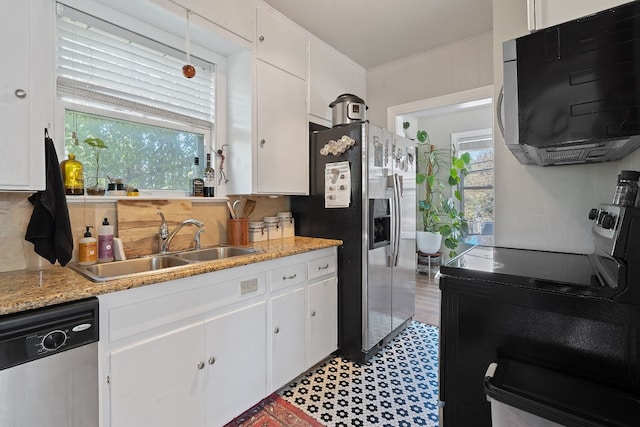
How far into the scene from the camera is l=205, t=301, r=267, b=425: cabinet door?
4.99 ft

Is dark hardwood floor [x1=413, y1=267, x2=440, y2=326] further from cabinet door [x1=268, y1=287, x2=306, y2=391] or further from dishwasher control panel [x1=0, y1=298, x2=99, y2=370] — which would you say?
dishwasher control panel [x1=0, y1=298, x2=99, y2=370]

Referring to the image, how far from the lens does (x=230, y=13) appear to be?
2021mm

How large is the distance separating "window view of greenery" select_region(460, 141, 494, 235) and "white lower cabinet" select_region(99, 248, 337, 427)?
12.4 ft

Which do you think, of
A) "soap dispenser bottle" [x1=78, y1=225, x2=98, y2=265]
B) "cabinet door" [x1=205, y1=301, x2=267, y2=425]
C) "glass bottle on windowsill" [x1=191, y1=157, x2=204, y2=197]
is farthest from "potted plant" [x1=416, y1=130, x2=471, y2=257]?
"soap dispenser bottle" [x1=78, y1=225, x2=98, y2=265]

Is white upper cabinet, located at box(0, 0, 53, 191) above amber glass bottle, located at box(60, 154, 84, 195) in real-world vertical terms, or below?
above

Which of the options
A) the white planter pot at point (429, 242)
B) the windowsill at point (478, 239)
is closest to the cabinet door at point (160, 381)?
the white planter pot at point (429, 242)

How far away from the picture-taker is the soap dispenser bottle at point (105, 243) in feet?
5.30

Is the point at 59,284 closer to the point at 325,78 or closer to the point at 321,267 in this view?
the point at 321,267

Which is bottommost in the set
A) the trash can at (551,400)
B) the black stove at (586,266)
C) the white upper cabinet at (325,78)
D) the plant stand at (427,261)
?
the plant stand at (427,261)

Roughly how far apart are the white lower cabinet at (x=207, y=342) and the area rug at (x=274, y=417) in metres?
0.09

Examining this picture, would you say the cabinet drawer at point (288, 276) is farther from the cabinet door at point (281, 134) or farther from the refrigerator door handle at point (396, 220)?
the refrigerator door handle at point (396, 220)

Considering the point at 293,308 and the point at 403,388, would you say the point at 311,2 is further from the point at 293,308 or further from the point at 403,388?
the point at 403,388

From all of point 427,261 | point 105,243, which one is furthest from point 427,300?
point 105,243

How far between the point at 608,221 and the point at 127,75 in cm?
248
